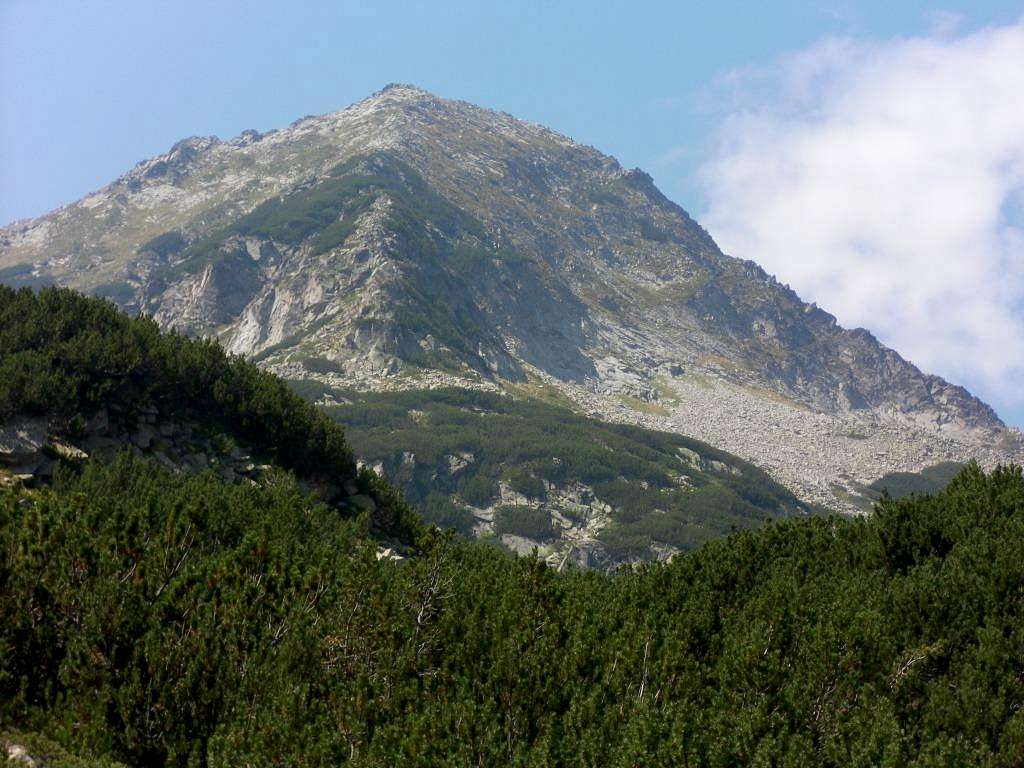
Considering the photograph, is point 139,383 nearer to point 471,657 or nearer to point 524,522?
point 471,657

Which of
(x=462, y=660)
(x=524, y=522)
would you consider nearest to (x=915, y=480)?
(x=524, y=522)

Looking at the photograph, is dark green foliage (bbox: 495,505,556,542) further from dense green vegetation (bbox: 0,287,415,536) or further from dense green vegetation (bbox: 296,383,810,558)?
dense green vegetation (bbox: 0,287,415,536)

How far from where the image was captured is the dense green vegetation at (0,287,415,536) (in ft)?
89.9

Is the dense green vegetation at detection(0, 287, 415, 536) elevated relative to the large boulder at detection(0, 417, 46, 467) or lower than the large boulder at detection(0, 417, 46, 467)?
elevated

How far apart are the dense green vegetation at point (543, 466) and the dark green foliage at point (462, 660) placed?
78.0m

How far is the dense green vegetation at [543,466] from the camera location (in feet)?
333

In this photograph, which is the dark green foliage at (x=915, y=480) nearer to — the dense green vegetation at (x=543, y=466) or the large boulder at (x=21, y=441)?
the dense green vegetation at (x=543, y=466)

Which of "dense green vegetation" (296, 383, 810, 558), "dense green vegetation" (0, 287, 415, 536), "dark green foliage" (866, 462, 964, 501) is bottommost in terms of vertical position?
"dense green vegetation" (0, 287, 415, 536)

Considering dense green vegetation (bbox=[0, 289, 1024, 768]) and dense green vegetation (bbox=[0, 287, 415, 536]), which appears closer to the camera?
dense green vegetation (bbox=[0, 289, 1024, 768])

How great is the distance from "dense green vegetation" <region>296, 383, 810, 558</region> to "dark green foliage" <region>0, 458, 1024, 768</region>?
77952mm

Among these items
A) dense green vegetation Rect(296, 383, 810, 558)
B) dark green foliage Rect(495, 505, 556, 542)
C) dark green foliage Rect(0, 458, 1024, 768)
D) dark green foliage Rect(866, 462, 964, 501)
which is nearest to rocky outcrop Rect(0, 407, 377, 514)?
dark green foliage Rect(0, 458, 1024, 768)

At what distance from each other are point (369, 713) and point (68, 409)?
770 inches

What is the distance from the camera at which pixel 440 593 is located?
54.3 ft

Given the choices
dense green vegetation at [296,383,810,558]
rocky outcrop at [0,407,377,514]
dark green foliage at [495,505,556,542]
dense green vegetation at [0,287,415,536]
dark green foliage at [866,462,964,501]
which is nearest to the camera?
rocky outcrop at [0,407,377,514]
